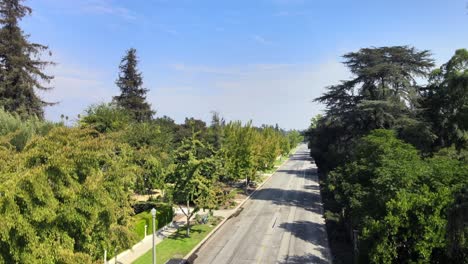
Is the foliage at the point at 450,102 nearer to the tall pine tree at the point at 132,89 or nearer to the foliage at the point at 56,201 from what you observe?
the foliage at the point at 56,201

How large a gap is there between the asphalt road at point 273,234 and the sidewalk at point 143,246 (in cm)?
312

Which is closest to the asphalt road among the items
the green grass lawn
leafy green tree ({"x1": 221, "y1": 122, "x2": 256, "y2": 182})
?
the green grass lawn

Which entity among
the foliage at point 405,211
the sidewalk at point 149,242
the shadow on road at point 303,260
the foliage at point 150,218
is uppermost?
the foliage at point 405,211

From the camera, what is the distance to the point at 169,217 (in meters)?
30.0

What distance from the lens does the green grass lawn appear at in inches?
843

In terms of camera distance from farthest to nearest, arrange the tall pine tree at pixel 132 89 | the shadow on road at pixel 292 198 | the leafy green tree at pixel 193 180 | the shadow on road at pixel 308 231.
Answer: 1. the tall pine tree at pixel 132 89
2. the shadow on road at pixel 292 198
3. the shadow on road at pixel 308 231
4. the leafy green tree at pixel 193 180

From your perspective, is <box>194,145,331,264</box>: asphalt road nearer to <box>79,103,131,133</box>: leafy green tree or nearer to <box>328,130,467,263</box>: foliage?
<box>328,130,467,263</box>: foliage

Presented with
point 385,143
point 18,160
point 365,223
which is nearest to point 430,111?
point 385,143

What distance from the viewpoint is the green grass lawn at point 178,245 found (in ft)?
70.2

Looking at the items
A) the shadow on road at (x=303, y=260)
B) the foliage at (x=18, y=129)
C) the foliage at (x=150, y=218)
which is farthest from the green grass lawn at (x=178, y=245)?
the foliage at (x=18, y=129)

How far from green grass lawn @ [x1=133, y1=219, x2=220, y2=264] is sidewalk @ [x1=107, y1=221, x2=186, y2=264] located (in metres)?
0.39

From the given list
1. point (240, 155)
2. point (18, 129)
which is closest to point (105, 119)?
point (18, 129)

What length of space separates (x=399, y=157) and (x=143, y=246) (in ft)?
52.8

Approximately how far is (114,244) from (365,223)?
32.4 feet
